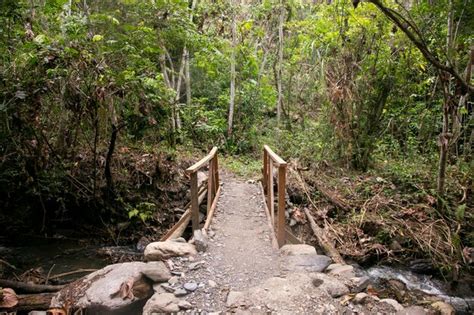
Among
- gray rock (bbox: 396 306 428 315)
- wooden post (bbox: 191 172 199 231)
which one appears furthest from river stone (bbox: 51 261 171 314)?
gray rock (bbox: 396 306 428 315)

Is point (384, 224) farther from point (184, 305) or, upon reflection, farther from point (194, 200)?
point (184, 305)

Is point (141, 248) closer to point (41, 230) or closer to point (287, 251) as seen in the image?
point (41, 230)

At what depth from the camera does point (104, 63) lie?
17.3ft

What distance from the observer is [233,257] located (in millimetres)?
4168

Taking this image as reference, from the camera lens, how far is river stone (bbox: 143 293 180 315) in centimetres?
306

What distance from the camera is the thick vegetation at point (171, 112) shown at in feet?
17.0

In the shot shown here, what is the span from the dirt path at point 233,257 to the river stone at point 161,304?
18cm

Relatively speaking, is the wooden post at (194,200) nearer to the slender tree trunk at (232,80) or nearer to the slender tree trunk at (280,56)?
the slender tree trunk at (232,80)

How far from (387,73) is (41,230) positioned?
26.2 ft

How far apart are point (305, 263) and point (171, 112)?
4.07 meters

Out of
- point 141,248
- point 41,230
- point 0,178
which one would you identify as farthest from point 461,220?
point 0,178

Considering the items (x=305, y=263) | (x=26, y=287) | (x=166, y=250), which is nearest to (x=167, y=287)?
(x=166, y=250)

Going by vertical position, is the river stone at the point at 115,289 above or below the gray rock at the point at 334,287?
above

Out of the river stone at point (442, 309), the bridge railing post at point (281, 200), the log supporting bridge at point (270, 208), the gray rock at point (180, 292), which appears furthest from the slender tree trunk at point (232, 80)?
the river stone at point (442, 309)
